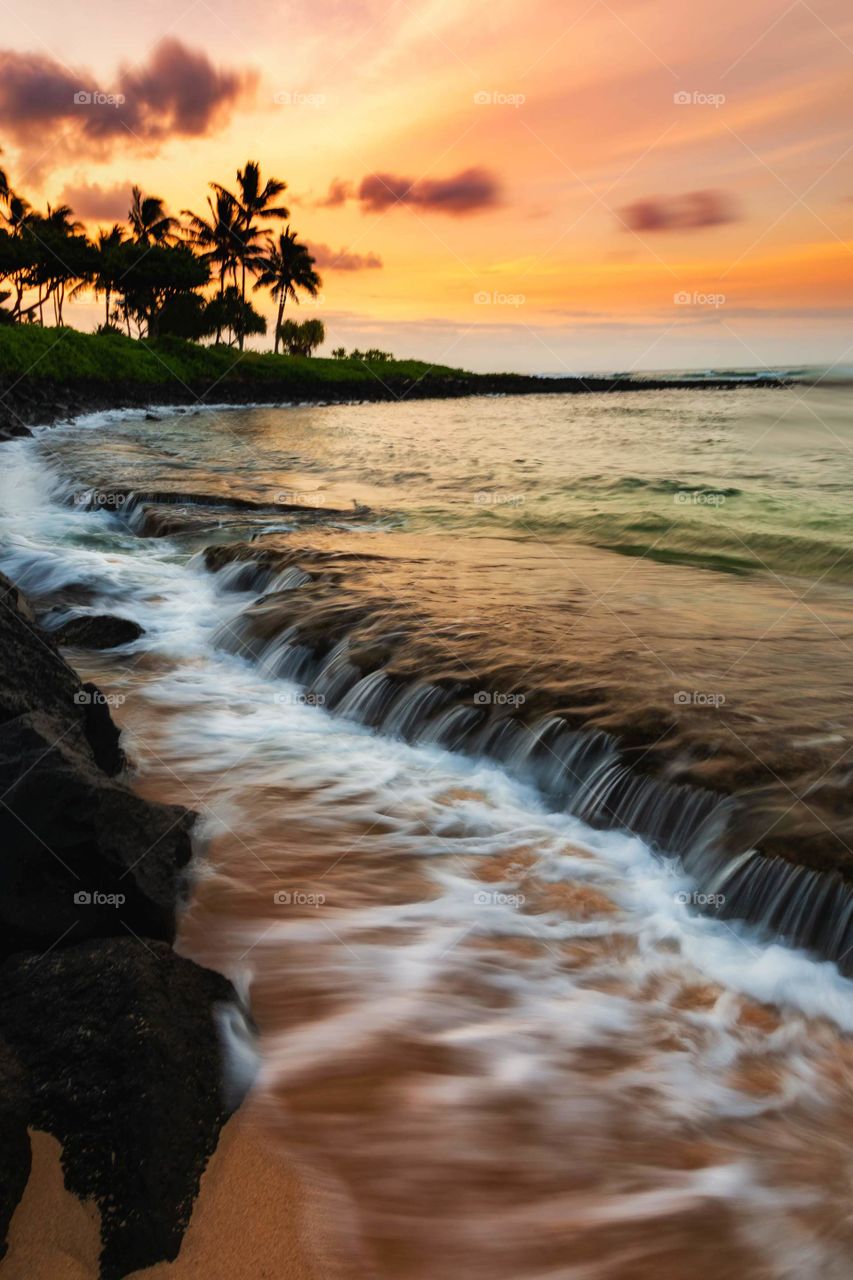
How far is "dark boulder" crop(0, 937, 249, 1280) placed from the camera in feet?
8.06

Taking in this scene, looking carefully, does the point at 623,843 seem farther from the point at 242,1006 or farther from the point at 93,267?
the point at 93,267

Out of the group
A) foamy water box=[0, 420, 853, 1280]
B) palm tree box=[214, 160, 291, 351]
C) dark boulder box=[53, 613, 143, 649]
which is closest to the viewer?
foamy water box=[0, 420, 853, 1280]

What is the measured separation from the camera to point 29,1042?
2.74m

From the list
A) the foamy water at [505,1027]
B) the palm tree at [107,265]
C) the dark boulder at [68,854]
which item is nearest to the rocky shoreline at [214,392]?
the palm tree at [107,265]

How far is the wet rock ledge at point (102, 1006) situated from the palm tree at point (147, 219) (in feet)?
204

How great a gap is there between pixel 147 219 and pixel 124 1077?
64375 mm

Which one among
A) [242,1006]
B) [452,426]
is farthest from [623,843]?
[452,426]

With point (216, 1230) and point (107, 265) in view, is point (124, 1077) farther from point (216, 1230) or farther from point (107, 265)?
point (107, 265)

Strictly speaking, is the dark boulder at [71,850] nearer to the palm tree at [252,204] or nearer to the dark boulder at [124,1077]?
the dark boulder at [124,1077]

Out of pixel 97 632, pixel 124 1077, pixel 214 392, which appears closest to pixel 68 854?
pixel 124 1077

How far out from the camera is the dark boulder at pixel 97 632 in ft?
27.4

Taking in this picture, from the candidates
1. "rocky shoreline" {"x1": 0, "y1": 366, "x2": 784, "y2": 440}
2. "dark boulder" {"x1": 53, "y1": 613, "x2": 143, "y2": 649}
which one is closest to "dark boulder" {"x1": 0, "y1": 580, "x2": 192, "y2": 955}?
"dark boulder" {"x1": 53, "y1": 613, "x2": 143, "y2": 649}

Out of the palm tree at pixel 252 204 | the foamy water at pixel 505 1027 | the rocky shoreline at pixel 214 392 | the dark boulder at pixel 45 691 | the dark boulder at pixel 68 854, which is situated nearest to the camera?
the foamy water at pixel 505 1027

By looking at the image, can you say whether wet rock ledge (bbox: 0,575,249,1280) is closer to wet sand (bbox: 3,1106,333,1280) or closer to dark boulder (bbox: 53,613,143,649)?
wet sand (bbox: 3,1106,333,1280)
